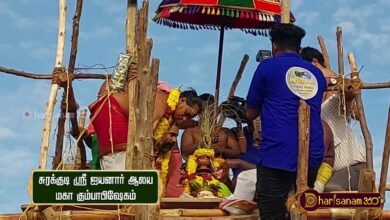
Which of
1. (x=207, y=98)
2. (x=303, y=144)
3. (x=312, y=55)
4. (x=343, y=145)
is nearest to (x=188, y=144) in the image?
(x=207, y=98)

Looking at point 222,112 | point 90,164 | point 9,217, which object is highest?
point 222,112

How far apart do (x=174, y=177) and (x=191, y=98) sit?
0.65 m

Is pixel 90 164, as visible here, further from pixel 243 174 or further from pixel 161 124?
pixel 243 174

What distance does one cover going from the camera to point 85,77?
537 centimetres

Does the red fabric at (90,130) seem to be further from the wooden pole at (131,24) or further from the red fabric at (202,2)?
the red fabric at (202,2)

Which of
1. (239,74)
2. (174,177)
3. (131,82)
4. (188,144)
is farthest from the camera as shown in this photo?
(239,74)

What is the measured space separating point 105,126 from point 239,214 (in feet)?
4.46

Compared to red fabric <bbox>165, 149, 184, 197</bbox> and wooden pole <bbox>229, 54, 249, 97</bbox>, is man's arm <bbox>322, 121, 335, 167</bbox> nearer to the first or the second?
red fabric <bbox>165, 149, 184, 197</bbox>

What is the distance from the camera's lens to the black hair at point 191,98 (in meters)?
6.29

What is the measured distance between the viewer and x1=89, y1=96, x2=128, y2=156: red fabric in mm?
5707

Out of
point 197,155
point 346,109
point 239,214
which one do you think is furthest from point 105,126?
point 346,109

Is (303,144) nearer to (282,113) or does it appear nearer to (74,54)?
(282,113)

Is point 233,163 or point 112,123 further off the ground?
point 112,123

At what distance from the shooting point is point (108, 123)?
575 cm
